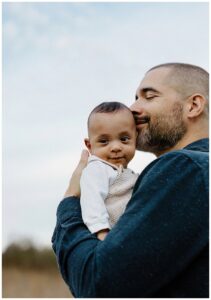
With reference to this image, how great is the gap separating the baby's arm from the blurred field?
16.9 metres

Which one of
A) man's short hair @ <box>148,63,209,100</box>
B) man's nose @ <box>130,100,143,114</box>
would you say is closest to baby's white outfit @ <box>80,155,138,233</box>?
man's nose @ <box>130,100,143,114</box>

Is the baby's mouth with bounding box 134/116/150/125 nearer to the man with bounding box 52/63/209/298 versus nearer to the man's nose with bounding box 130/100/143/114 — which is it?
the man's nose with bounding box 130/100/143/114

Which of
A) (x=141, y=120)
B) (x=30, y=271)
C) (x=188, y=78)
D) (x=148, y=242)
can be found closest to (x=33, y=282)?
(x=30, y=271)

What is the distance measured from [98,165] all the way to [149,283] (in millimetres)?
818

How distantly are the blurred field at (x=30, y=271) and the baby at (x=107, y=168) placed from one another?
54.9ft

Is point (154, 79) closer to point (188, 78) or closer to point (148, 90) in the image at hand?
point (148, 90)

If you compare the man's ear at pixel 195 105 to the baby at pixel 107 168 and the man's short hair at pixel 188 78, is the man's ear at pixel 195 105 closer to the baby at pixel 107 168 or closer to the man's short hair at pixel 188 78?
the man's short hair at pixel 188 78

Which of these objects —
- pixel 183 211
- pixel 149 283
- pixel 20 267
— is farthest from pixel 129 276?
pixel 20 267

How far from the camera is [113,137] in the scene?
3.01 meters

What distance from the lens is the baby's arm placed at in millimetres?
2480

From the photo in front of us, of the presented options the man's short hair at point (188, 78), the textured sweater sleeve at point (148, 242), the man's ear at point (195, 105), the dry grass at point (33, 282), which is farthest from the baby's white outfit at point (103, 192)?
the dry grass at point (33, 282)

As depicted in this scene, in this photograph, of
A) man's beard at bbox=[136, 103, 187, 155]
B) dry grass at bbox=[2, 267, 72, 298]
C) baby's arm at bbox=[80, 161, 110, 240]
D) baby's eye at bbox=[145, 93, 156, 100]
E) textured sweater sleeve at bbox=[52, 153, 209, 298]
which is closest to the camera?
textured sweater sleeve at bbox=[52, 153, 209, 298]

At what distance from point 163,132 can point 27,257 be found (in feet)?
59.1

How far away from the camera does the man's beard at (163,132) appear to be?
307 centimetres
